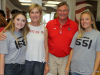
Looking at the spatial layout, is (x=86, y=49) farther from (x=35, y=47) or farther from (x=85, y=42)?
(x=35, y=47)

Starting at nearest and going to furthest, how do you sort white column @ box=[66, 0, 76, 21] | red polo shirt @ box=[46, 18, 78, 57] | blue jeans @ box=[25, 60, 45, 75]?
blue jeans @ box=[25, 60, 45, 75] < red polo shirt @ box=[46, 18, 78, 57] < white column @ box=[66, 0, 76, 21]

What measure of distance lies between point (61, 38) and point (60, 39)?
25 millimetres

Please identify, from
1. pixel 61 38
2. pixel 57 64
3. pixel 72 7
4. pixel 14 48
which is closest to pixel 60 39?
pixel 61 38

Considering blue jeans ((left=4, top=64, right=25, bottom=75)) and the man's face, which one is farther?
the man's face

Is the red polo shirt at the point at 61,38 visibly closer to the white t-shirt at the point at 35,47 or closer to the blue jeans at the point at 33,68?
the white t-shirt at the point at 35,47

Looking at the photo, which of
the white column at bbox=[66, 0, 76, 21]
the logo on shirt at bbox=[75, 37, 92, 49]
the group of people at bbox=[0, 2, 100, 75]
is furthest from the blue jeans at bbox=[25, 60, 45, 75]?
the white column at bbox=[66, 0, 76, 21]

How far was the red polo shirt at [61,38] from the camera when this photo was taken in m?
1.96

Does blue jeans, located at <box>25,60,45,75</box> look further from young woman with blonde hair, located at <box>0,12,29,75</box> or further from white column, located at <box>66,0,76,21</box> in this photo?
white column, located at <box>66,0,76,21</box>

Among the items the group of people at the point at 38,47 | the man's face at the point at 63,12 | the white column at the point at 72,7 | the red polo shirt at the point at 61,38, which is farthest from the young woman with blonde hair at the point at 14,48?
the white column at the point at 72,7

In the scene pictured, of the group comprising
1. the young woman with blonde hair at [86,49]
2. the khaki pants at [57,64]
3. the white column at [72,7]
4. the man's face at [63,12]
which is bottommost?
the khaki pants at [57,64]

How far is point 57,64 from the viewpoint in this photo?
2070 millimetres

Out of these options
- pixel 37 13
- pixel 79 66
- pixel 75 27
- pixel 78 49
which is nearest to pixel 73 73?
pixel 79 66

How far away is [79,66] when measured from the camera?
1530 mm

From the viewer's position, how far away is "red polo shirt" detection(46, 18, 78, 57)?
1958 millimetres
